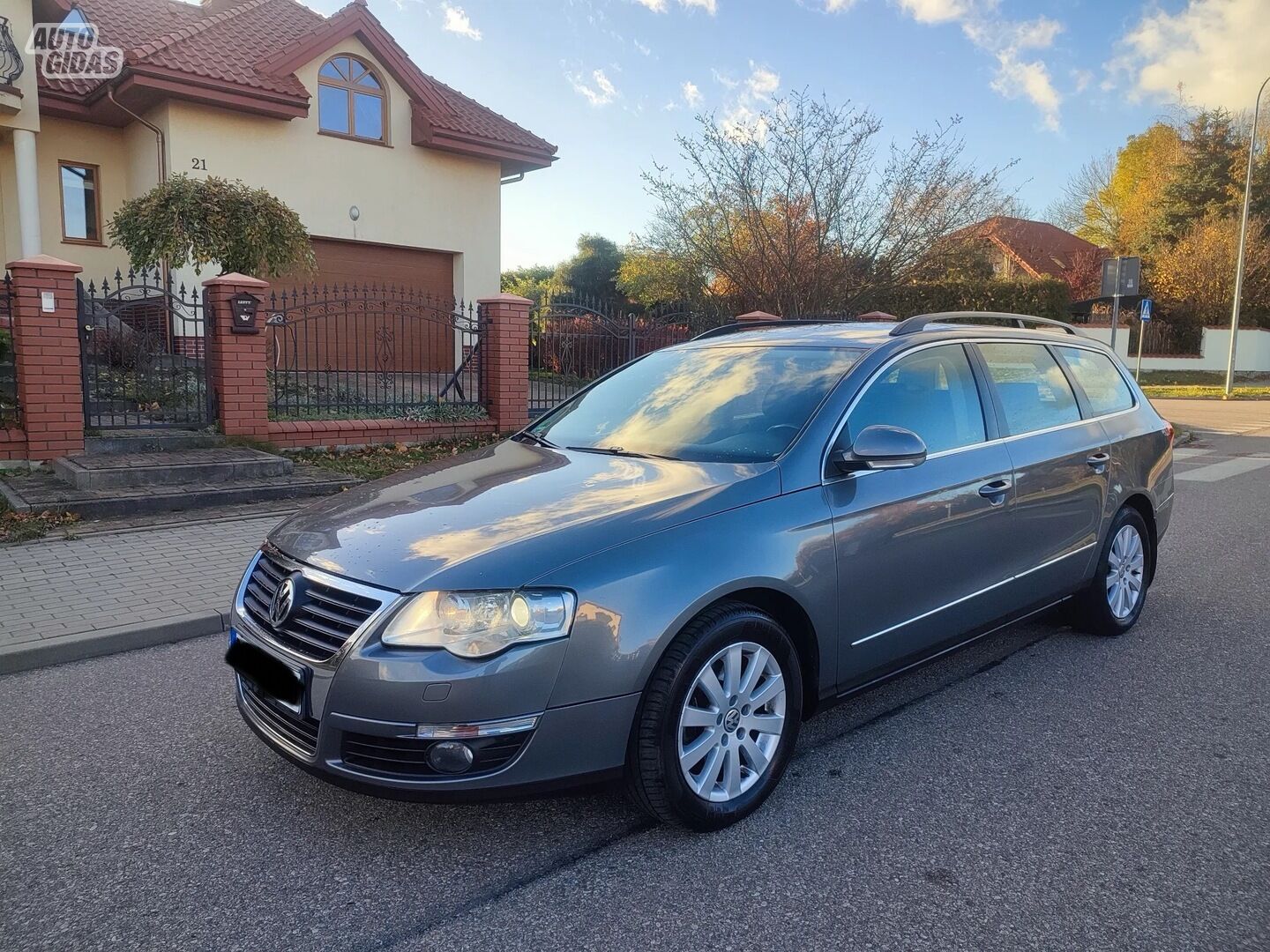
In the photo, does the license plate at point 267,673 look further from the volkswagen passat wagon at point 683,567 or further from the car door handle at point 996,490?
the car door handle at point 996,490

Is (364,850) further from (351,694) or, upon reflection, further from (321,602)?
(321,602)

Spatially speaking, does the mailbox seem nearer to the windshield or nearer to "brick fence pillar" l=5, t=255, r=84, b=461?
"brick fence pillar" l=5, t=255, r=84, b=461

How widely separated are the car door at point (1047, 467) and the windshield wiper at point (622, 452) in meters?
1.62

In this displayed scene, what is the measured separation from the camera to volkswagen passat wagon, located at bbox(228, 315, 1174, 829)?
2.68 metres

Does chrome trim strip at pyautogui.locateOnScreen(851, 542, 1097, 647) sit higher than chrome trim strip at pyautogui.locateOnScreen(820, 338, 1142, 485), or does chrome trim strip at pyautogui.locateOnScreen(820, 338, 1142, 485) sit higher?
chrome trim strip at pyautogui.locateOnScreen(820, 338, 1142, 485)

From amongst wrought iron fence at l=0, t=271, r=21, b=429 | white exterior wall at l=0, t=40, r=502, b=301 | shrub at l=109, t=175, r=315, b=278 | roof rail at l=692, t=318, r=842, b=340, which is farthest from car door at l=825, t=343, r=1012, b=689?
white exterior wall at l=0, t=40, r=502, b=301

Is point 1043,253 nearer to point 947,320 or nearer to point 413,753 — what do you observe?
point 947,320

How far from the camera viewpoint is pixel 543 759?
8.84 ft

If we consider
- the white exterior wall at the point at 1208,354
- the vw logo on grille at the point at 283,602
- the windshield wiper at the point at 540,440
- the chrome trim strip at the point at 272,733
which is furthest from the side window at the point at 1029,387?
the white exterior wall at the point at 1208,354

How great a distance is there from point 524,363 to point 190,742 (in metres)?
8.22

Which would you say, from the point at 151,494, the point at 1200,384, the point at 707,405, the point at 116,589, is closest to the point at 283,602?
the point at 707,405

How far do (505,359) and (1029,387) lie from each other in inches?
304

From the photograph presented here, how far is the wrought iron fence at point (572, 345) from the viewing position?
1246cm

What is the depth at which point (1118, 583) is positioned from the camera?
5047 millimetres
